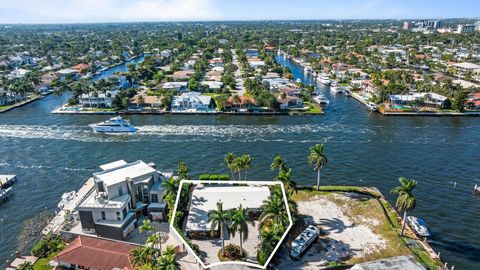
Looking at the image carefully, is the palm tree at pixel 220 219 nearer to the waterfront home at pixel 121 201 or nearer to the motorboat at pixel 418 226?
the waterfront home at pixel 121 201

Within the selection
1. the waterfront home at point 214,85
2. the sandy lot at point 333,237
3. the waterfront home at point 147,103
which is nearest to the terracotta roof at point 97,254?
the sandy lot at point 333,237

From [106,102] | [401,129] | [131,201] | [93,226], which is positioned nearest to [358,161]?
[401,129]

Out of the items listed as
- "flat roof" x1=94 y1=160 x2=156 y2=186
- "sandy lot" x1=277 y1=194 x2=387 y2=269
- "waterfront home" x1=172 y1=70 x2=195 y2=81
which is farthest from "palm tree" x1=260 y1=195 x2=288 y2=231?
"waterfront home" x1=172 y1=70 x2=195 y2=81

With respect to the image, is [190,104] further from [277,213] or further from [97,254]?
→ [277,213]

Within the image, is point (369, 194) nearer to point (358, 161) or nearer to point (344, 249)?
point (344, 249)

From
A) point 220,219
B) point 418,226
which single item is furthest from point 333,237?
point 220,219

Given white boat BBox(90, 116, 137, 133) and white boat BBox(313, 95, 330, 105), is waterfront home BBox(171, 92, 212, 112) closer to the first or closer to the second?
white boat BBox(90, 116, 137, 133)
